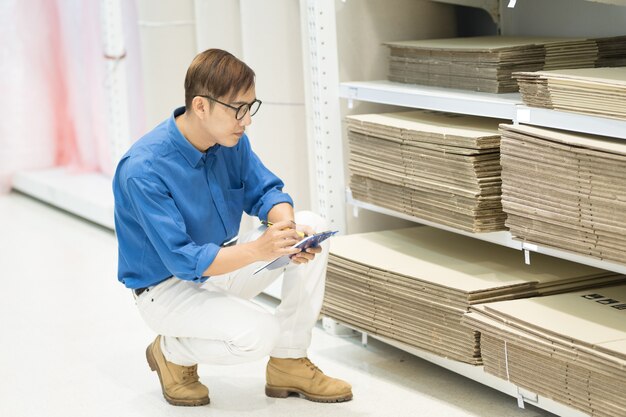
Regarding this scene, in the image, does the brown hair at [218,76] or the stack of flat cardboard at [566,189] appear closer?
the stack of flat cardboard at [566,189]

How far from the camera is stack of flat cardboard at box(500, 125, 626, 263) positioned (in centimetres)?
249

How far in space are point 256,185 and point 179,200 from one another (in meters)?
0.32

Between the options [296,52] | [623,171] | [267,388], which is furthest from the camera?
[296,52]

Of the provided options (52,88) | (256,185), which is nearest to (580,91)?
(256,185)

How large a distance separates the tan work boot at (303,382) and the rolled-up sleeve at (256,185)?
0.44 meters

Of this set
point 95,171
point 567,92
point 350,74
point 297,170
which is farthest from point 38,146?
point 567,92

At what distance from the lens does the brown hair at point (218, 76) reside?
9.20 ft

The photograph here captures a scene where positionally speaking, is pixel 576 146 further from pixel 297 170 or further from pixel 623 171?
pixel 297 170

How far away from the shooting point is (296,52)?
12.9 ft

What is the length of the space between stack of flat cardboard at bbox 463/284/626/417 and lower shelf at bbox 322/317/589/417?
74 millimetres

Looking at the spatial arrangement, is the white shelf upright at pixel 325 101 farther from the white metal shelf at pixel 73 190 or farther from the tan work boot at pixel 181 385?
the white metal shelf at pixel 73 190

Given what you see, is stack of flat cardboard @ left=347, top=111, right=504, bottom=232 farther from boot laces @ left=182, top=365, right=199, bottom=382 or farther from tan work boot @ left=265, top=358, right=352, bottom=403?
boot laces @ left=182, top=365, right=199, bottom=382

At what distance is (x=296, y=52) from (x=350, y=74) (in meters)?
0.37

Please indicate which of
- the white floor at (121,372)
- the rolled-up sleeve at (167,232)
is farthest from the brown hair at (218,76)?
the white floor at (121,372)
